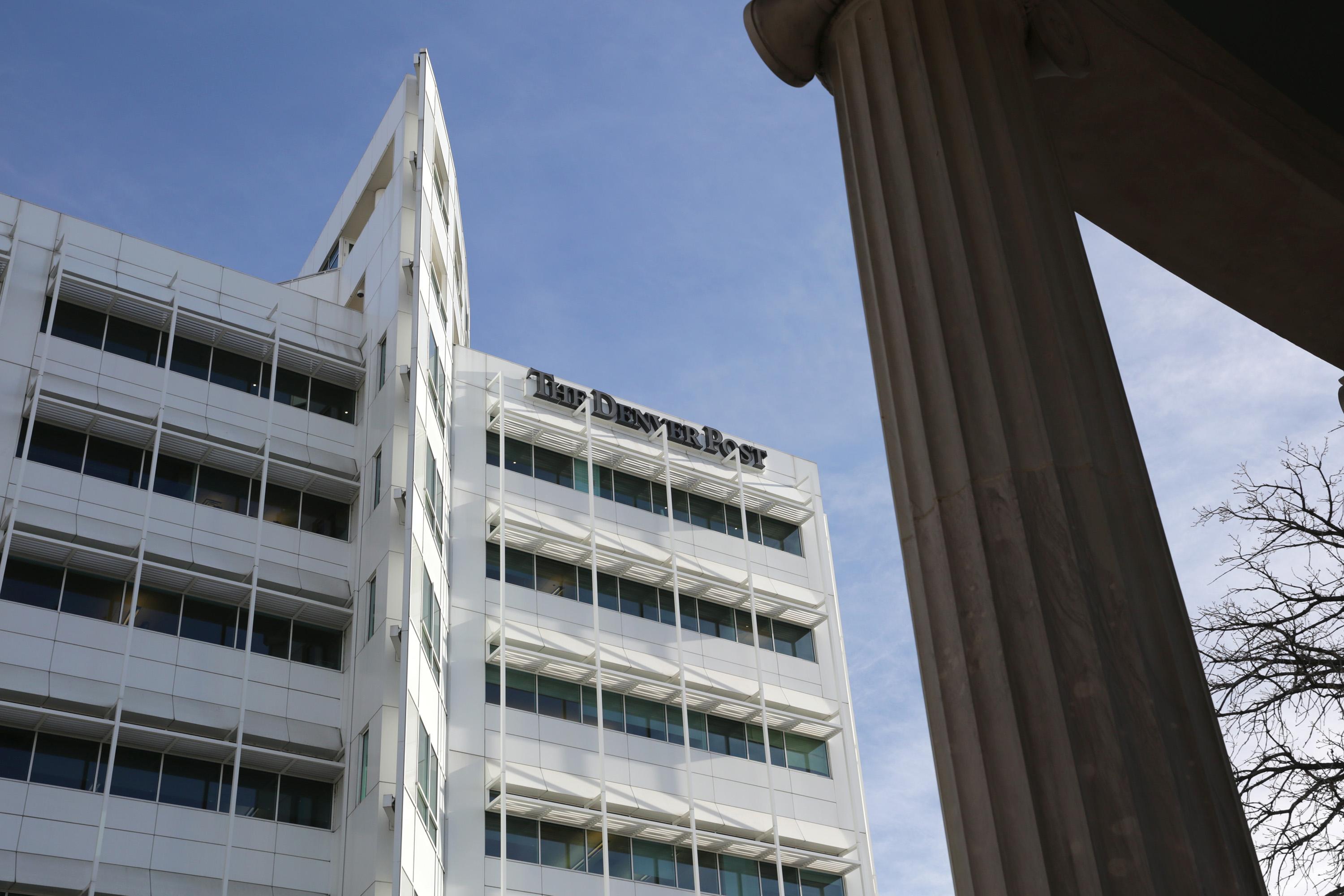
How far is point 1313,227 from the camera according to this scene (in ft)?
26.1

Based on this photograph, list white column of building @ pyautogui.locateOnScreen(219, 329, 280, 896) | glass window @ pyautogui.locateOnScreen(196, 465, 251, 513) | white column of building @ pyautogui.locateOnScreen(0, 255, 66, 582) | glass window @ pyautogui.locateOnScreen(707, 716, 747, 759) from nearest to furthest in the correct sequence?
white column of building @ pyautogui.locateOnScreen(219, 329, 280, 896) < white column of building @ pyautogui.locateOnScreen(0, 255, 66, 582) < glass window @ pyautogui.locateOnScreen(196, 465, 251, 513) < glass window @ pyautogui.locateOnScreen(707, 716, 747, 759)

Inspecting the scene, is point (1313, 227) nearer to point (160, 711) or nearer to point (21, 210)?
point (160, 711)

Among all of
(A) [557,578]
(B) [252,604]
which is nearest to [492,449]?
(A) [557,578]

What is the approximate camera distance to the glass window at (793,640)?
2039 inches

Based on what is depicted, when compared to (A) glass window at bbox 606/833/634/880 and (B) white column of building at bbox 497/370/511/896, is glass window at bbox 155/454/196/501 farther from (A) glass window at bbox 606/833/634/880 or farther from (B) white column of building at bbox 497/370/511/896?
(A) glass window at bbox 606/833/634/880

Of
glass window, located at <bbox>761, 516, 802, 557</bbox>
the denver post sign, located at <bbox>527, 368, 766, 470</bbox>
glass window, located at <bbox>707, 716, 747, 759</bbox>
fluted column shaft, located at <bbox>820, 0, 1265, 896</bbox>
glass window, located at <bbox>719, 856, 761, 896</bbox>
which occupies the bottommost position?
fluted column shaft, located at <bbox>820, 0, 1265, 896</bbox>

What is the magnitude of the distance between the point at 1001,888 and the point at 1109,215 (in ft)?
15.9

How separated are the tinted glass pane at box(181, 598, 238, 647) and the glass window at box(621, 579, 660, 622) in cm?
1475

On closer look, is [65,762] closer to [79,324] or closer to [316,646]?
[316,646]

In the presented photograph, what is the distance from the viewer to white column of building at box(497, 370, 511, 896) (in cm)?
3906

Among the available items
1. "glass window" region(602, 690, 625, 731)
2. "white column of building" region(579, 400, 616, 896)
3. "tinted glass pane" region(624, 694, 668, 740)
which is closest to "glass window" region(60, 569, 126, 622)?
"white column of building" region(579, 400, 616, 896)

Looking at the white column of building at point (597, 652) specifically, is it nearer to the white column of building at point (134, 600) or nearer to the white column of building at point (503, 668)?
the white column of building at point (503, 668)

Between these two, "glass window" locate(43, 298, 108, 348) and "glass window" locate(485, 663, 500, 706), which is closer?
"glass window" locate(43, 298, 108, 348)

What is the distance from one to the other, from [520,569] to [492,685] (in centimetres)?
493
